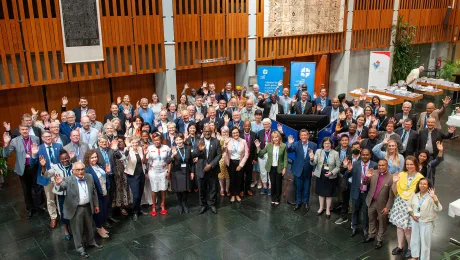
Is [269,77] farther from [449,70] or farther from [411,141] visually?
[449,70]

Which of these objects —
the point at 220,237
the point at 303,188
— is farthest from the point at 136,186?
the point at 303,188

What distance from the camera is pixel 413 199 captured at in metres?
5.22

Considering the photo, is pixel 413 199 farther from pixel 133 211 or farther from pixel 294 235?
pixel 133 211

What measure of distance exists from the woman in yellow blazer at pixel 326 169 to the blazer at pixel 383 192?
2.34 ft

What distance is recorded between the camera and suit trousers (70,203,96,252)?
5.64 meters

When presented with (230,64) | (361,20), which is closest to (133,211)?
(230,64)

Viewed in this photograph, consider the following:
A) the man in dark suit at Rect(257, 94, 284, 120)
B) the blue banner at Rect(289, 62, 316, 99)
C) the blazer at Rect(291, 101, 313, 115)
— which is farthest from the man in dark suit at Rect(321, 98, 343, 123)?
the blue banner at Rect(289, 62, 316, 99)

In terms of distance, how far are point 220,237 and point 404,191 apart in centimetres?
284

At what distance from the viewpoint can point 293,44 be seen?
13352 millimetres

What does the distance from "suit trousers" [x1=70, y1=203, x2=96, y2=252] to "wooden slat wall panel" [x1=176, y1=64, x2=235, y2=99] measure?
5997 millimetres

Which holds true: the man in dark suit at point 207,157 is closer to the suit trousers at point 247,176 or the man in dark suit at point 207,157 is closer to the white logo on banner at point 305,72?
the suit trousers at point 247,176

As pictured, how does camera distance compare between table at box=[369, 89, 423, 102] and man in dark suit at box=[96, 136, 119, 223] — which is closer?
man in dark suit at box=[96, 136, 119, 223]

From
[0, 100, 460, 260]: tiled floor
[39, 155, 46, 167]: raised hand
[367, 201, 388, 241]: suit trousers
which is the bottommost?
[0, 100, 460, 260]: tiled floor

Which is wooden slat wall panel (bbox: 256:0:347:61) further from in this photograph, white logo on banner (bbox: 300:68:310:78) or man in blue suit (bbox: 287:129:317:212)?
man in blue suit (bbox: 287:129:317:212)
